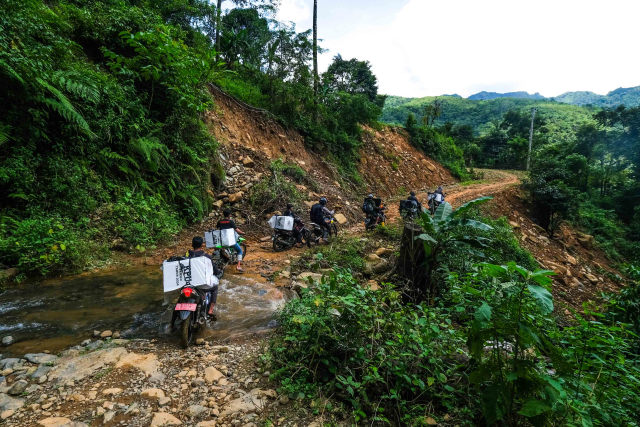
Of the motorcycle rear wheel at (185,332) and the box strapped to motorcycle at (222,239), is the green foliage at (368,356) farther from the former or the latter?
the box strapped to motorcycle at (222,239)

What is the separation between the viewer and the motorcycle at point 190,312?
3707 mm

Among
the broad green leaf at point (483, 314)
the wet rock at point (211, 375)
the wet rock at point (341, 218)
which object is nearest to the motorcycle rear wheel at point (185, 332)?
the wet rock at point (211, 375)

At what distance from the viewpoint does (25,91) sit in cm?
586

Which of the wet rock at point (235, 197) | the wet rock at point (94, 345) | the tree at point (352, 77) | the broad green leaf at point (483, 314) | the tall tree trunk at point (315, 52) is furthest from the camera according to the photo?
the tree at point (352, 77)

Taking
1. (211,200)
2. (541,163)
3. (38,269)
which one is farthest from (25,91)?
(541,163)

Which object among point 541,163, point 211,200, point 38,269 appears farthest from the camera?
point 541,163

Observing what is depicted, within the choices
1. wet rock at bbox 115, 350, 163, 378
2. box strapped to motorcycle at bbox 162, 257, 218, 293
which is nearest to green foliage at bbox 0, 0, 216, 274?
box strapped to motorcycle at bbox 162, 257, 218, 293

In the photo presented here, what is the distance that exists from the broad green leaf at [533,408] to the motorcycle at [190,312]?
348 cm

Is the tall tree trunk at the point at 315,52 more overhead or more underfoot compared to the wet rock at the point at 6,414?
more overhead

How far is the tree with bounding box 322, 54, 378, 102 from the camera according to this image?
2294cm

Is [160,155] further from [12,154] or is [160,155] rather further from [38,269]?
[38,269]

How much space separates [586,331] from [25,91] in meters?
9.28

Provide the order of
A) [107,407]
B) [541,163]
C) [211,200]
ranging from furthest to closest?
[541,163] → [211,200] → [107,407]

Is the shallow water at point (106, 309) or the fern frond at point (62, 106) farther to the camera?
the fern frond at point (62, 106)
